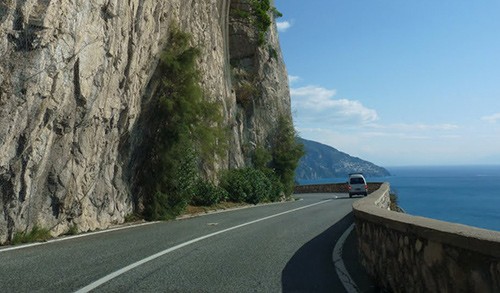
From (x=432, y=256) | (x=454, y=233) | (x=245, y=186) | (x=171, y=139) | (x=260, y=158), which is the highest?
(x=260, y=158)

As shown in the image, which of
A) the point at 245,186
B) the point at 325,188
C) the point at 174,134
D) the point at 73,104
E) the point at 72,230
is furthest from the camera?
the point at 325,188

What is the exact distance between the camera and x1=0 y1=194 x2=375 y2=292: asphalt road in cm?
648

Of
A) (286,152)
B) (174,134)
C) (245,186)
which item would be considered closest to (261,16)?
(286,152)

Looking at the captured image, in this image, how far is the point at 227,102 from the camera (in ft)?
116

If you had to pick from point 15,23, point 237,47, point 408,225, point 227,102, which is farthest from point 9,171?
point 237,47

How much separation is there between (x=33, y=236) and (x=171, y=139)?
27.4 feet

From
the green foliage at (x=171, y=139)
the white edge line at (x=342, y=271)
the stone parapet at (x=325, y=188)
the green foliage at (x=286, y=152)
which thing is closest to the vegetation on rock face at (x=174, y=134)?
the green foliage at (x=171, y=139)

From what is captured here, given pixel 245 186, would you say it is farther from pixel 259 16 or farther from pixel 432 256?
pixel 432 256

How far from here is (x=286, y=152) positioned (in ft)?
144

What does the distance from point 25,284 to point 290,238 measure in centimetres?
696

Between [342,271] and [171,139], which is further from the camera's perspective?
[171,139]

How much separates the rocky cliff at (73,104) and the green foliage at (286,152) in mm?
22899

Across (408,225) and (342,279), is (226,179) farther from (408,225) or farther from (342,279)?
(408,225)

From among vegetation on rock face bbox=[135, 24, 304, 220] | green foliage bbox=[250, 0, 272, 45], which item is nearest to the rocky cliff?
vegetation on rock face bbox=[135, 24, 304, 220]
